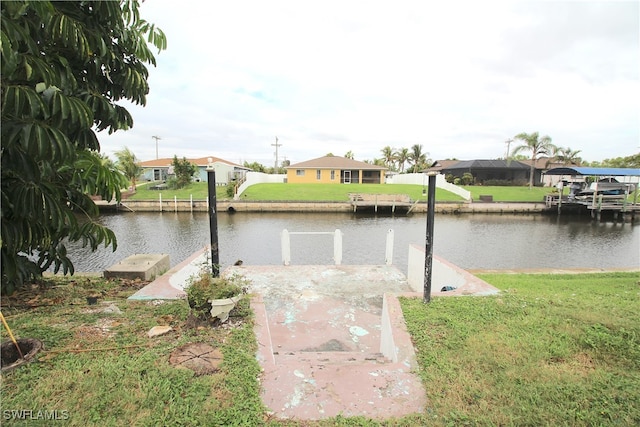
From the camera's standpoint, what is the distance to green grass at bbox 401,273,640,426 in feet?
7.35

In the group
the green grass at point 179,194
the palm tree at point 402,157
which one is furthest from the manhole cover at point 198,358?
the palm tree at point 402,157

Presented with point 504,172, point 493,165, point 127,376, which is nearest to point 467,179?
point 493,165

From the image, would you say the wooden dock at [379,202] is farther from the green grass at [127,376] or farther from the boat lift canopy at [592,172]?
the green grass at [127,376]

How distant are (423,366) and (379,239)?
12.8m

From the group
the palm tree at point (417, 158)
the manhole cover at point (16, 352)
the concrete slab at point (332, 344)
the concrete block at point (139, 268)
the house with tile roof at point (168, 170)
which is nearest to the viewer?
the concrete slab at point (332, 344)

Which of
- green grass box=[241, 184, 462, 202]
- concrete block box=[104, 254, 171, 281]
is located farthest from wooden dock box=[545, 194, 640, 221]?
concrete block box=[104, 254, 171, 281]

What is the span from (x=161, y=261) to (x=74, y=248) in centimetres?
870

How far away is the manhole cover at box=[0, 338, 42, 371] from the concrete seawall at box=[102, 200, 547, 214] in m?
21.7

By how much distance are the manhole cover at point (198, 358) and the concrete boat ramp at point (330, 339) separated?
0.40m

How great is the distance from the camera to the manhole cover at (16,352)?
101 inches

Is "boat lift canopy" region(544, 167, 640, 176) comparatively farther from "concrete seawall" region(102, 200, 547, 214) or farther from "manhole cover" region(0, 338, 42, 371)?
"manhole cover" region(0, 338, 42, 371)

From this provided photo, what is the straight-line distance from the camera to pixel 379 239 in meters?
15.5

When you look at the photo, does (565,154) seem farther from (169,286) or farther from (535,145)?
(169,286)

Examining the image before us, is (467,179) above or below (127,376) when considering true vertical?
above
